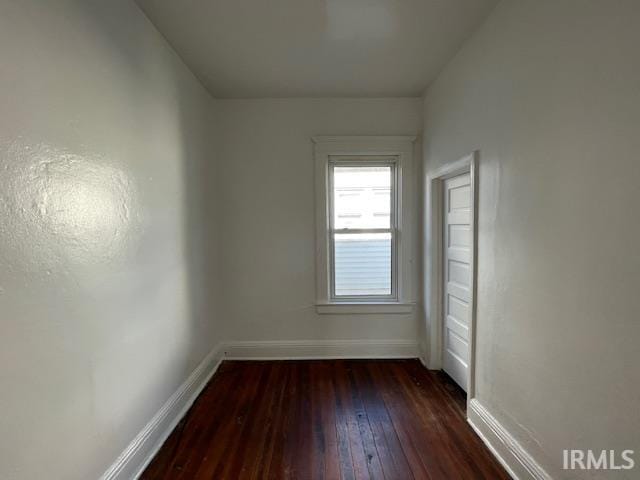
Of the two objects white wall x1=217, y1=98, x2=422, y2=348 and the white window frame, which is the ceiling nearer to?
white wall x1=217, y1=98, x2=422, y2=348

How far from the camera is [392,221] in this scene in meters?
3.21

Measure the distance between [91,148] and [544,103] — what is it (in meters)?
2.12

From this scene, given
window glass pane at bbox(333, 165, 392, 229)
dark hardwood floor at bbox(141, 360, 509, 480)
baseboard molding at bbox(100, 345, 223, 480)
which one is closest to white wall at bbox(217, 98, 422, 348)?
window glass pane at bbox(333, 165, 392, 229)

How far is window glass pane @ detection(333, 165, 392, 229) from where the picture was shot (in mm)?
3182

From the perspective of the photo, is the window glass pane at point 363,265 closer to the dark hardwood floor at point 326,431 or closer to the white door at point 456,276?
the white door at point 456,276

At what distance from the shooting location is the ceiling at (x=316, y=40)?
179 cm

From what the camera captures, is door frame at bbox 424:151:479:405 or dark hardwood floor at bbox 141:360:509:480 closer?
dark hardwood floor at bbox 141:360:509:480

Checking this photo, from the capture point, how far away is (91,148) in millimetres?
1387

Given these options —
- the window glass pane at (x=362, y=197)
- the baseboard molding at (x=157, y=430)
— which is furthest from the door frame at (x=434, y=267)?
the baseboard molding at (x=157, y=430)

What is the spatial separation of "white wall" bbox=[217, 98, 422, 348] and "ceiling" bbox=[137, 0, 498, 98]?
0.24m

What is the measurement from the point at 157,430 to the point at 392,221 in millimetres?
2613

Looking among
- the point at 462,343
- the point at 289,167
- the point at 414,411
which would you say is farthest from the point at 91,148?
the point at 462,343

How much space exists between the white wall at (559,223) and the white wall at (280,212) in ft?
3.94

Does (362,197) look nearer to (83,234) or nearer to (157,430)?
(83,234)
